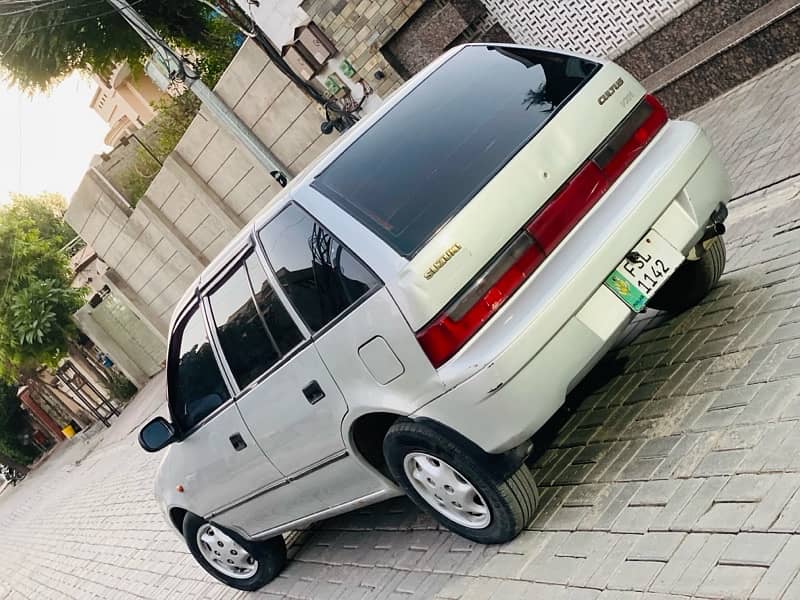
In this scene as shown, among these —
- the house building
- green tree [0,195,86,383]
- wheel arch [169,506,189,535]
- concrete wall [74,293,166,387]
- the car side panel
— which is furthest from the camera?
the house building

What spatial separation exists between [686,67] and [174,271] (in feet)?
40.6

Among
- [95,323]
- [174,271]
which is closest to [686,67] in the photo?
[174,271]

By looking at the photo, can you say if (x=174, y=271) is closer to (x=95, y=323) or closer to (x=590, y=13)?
(x=95, y=323)

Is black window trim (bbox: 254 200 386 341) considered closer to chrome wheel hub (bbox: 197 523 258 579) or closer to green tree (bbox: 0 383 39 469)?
chrome wheel hub (bbox: 197 523 258 579)

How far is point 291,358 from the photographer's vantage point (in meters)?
4.05

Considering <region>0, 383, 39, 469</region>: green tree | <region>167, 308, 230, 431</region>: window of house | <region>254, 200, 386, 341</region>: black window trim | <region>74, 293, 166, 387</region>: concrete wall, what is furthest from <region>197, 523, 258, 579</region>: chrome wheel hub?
<region>0, 383, 39, 469</region>: green tree

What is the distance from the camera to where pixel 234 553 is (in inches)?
216

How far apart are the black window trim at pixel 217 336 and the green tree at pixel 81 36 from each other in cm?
1609

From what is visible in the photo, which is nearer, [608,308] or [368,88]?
[608,308]

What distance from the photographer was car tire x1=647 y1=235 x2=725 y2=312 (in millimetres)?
4859

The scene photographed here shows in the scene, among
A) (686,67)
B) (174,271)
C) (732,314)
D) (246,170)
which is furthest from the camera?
(174,271)

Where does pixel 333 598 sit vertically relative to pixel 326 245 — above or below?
below

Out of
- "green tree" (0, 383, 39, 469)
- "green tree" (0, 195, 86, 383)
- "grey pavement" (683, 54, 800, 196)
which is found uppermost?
"green tree" (0, 195, 86, 383)

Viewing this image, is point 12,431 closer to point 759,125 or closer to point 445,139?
point 759,125
